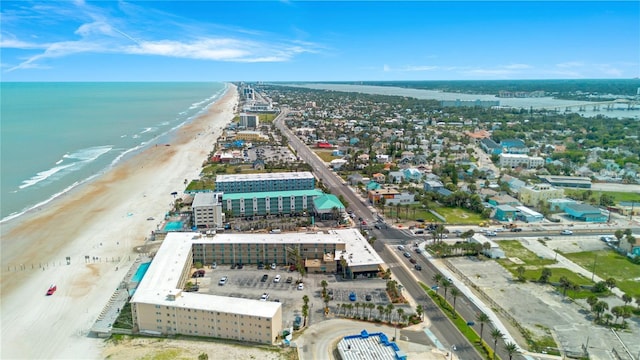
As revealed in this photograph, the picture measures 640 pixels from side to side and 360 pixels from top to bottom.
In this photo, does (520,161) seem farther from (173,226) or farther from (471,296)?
(173,226)

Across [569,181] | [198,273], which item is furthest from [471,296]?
[569,181]

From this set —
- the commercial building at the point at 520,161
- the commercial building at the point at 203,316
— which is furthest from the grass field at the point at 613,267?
the commercial building at the point at 520,161

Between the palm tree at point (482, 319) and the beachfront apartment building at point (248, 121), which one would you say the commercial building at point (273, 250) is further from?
the beachfront apartment building at point (248, 121)

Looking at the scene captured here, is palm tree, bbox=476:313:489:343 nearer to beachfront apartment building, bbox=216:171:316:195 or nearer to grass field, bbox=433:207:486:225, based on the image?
grass field, bbox=433:207:486:225

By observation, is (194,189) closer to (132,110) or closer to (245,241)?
(245,241)

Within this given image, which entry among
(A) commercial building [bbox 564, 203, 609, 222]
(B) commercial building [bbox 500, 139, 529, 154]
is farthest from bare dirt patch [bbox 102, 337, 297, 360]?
(B) commercial building [bbox 500, 139, 529, 154]
